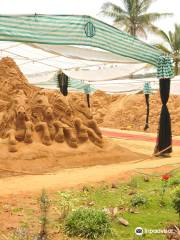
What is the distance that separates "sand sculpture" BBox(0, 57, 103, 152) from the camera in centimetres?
1059

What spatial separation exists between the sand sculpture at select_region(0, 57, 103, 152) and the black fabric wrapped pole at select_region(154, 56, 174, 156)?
165 cm

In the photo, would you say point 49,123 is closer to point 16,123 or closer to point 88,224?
point 16,123

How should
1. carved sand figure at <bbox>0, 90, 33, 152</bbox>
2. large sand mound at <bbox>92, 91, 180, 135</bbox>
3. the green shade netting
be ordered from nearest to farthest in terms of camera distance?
the green shade netting → carved sand figure at <bbox>0, 90, 33, 152</bbox> → large sand mound at <bbox>92, 91, 180, 135</bbox>

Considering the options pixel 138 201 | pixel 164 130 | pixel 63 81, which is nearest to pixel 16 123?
pixel 164 130

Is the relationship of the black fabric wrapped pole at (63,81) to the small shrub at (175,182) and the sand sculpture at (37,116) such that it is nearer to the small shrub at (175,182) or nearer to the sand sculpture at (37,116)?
the sand sculpture at (37,116)

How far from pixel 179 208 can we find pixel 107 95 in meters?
27.6

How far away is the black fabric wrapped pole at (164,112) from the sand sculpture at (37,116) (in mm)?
1648

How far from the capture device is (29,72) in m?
20.6

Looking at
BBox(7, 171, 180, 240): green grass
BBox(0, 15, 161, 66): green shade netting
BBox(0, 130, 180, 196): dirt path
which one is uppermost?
BBox(0, 15, 161, 66): green shade netting

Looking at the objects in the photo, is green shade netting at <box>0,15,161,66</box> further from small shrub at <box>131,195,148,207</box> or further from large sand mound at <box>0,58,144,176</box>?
small shrub at <box>131,195,148,207</box>

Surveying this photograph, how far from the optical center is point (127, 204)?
6707mm

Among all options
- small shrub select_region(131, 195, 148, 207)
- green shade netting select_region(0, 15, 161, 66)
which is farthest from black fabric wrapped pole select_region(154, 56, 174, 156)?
small shrub select_region(131, 195, 148, 207)

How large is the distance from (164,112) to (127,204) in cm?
594

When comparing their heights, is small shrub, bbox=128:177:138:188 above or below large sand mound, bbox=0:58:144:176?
below
